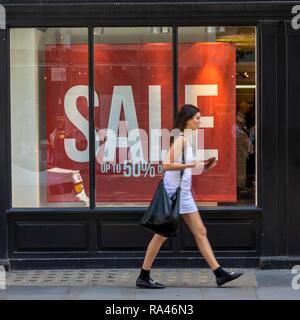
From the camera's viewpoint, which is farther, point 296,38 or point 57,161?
point 57,161

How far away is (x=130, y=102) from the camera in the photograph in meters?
8.75

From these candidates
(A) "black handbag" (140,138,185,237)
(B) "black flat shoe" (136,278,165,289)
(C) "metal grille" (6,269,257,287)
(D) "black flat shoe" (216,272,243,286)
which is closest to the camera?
(A) "black handbag" (140,138,185,237)

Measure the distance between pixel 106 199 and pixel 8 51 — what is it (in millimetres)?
2201

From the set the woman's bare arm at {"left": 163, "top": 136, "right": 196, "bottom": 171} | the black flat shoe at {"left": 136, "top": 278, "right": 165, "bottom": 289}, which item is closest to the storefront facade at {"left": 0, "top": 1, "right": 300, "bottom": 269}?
the black flat shoe at {"left": 136, "top": 278, "right": 165, "bottom": 289}

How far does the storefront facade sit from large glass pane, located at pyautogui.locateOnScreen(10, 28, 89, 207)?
1 cm

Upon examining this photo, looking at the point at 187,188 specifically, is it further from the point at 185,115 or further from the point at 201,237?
the point at 185,115

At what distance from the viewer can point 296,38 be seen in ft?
27.0

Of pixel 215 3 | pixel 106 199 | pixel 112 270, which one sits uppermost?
pixel 215 3

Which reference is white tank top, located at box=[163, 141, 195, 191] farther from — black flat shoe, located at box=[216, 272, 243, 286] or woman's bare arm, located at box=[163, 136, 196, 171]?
black flat shoe, located at box=[216, 272, 243, 286]

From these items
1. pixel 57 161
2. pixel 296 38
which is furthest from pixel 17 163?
pixel 296 38

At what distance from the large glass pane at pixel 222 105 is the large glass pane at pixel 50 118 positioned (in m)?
1.33

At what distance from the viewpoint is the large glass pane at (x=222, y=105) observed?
8602 millimetres

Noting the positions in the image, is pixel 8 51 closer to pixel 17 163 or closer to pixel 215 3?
pixel 17 163

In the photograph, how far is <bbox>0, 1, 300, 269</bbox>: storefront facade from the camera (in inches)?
327
